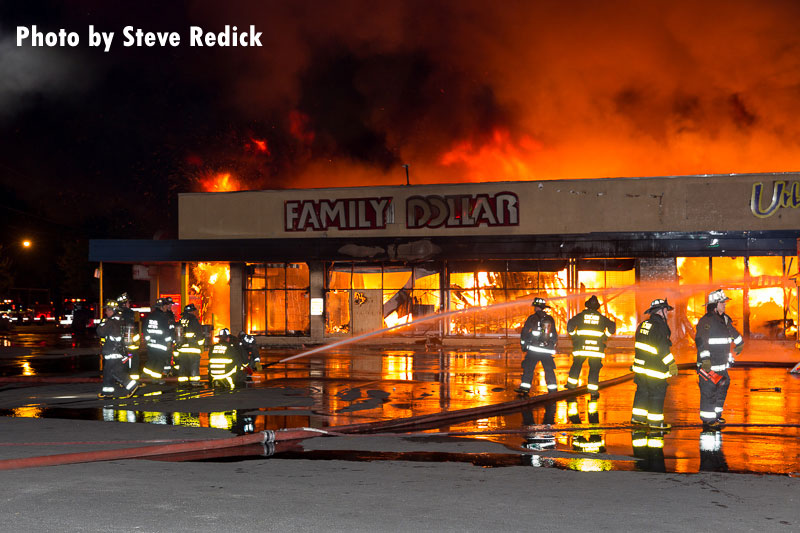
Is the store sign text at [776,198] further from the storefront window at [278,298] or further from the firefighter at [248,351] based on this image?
the firefighter at [248,351]

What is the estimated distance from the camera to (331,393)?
46.8 ft

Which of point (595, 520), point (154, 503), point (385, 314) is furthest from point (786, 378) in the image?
point (385, 314)

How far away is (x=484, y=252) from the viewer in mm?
29172

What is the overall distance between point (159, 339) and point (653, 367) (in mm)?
8754

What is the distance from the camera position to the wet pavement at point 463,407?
8.50 m

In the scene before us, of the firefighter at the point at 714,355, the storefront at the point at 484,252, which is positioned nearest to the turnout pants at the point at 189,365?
the firefighter at the point at 714,355

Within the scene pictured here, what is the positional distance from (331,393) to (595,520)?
345 inches

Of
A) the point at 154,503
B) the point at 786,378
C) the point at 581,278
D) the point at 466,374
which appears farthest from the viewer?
the point at 581,278

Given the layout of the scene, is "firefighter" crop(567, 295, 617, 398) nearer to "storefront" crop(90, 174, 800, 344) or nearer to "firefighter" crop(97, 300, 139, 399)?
"firefighter" crop(97, 300, 139, 399)

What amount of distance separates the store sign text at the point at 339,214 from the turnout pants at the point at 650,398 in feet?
69.1

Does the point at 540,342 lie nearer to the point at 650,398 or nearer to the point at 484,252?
the point at 650,398

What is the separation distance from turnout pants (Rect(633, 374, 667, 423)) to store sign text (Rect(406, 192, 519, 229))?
782 inches

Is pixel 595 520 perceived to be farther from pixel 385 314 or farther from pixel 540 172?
pixel 540 172

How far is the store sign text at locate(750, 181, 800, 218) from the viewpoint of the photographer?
27922 mm
